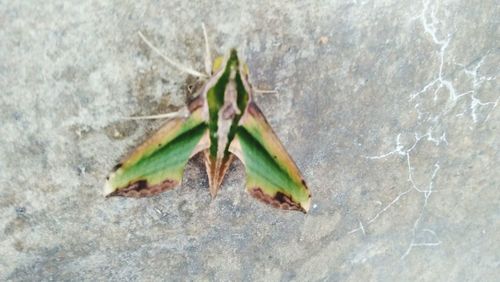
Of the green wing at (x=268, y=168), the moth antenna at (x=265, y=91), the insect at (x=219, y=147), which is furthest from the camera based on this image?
the moth antenna at (x=265, y=91)

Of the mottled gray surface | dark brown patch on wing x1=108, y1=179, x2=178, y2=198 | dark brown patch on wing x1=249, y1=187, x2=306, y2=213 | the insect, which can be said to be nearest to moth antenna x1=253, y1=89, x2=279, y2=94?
the mottled gray surface

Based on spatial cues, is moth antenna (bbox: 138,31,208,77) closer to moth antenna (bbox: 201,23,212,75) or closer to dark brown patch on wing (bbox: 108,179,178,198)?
moth antenna (bbox: 201,23,212,75)

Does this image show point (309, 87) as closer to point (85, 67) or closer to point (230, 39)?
point (230, 39)

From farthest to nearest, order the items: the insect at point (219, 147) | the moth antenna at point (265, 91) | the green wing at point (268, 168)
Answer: the moth antenna at point (265, 91) < the green wing at point (268, 168) < the insect at point (219, 147)

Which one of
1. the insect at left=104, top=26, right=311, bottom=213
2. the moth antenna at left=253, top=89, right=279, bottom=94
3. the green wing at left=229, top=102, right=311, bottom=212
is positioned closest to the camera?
the insect at left=104, top=26, right=311, bottom=213

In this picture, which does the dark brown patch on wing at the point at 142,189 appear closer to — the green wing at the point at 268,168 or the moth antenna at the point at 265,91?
the green wing at the point at 268,168

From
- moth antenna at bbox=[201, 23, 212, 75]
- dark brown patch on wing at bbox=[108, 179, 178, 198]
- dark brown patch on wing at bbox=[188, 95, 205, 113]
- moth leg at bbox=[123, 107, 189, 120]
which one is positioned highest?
moth antenna at bbox=[201, 23, 212, 75]

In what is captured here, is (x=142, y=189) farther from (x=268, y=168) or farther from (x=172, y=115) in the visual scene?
(x=268, y=168)

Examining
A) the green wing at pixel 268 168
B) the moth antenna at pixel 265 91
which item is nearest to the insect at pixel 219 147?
the green wing at pixel 268 168
